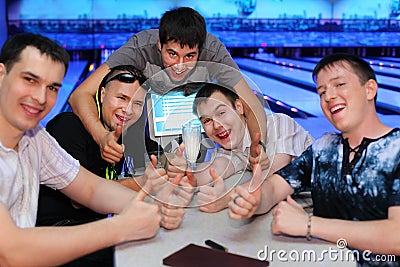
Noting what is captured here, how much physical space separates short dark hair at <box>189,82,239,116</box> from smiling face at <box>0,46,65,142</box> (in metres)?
0.41

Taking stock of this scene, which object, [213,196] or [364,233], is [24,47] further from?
[364,233]

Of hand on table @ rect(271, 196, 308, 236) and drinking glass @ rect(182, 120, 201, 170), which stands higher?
drinking glass @ rect(182, 120, 201, 170)

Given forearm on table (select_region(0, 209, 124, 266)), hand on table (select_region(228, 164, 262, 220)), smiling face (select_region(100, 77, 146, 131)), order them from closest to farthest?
forearm on table (select_region(0, 209, 124, 266)) < hand on table (select_region(228, 164, 262, 220)) < smiling face (select_region(100, 77, 146, 131))

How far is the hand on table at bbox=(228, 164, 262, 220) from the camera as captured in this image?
4.01ft

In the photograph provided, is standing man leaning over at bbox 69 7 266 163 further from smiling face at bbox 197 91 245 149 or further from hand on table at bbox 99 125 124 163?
smiling face at bbox 197 91 245 149

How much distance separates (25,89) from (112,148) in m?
0.49

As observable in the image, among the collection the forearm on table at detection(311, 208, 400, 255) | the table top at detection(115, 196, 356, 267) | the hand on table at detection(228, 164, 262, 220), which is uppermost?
the hand on table at detection(228, 164, 262, 220)

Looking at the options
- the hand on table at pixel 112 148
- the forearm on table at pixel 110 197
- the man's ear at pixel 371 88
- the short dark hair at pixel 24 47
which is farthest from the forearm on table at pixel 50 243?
the man's ear at pixel 371 88

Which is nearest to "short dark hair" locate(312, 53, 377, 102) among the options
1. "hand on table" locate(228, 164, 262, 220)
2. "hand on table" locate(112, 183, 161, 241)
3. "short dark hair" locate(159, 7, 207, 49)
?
"hand on table" locate(228, 164, 262, 220)

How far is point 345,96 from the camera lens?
1267mm

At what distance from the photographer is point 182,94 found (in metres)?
1.37

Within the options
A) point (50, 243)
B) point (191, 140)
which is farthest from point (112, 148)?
point (50, 243)

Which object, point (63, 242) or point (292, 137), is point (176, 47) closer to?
point (292, 137)

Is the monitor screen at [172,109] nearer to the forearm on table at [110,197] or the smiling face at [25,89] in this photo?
the forearm on table at [110,197]
